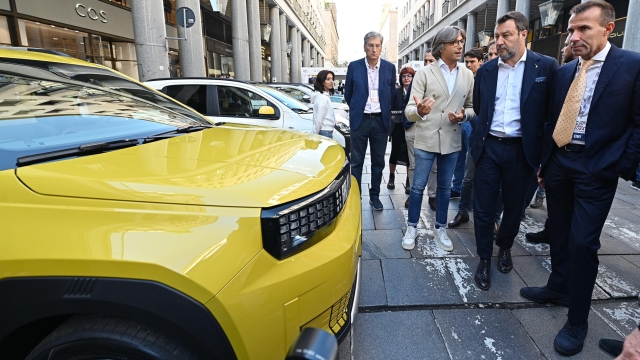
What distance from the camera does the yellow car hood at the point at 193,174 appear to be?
52.6 inches

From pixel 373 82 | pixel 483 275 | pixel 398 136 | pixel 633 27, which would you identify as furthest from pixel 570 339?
pixel 633 27

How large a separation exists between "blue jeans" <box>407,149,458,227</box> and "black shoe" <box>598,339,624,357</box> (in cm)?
156

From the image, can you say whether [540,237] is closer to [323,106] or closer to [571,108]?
[571,108]

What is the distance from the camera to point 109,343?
1.27m

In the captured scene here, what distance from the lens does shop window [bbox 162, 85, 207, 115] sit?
19.7ft

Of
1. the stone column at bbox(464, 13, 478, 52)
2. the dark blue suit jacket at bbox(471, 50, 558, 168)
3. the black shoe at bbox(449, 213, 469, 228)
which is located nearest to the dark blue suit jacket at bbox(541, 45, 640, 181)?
the dark blue suit jacket at bbox(471, 50, 558, 168)

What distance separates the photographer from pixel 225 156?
5.97 feet

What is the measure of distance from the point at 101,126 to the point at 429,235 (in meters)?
3.21

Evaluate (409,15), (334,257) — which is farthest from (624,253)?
(409,15)

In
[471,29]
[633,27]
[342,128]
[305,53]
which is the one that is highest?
[305,53]

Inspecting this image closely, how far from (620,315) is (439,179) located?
5.50 feet

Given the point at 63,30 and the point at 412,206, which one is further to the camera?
the point at 63,30

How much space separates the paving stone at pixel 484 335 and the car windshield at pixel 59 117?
2224mm

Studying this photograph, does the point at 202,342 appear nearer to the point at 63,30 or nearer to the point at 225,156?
the point at 225,156
